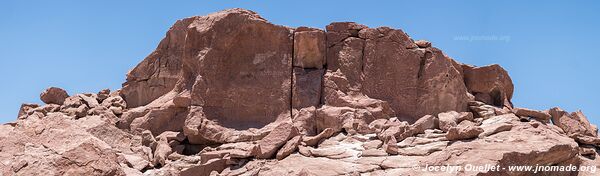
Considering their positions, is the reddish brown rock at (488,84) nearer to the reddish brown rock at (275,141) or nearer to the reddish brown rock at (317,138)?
the reddish brown rock at (317,138)

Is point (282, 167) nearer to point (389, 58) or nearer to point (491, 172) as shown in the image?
point (491, 172)

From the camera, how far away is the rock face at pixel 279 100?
1605 cm

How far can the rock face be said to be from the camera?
16047 millimetres

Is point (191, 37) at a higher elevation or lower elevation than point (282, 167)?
higher

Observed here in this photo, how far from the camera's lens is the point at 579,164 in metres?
14.8

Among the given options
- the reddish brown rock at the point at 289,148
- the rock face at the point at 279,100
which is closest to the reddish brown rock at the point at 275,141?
the rock face at the point at 279,100

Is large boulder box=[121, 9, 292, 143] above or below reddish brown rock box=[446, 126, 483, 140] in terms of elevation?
above

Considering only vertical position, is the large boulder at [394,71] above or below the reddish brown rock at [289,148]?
above

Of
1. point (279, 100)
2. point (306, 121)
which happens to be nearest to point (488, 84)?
point (306, 121)

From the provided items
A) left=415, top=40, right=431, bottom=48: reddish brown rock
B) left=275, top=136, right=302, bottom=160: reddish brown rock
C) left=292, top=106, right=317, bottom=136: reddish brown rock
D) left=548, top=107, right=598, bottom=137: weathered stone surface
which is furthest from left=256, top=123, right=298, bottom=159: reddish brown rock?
left=548, top=107, right=598, bottom=137: weathered stone surface

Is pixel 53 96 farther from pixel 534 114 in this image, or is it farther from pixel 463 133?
pixel 534 114

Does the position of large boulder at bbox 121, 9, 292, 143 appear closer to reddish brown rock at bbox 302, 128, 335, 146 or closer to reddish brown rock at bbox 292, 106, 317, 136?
reddish brown rock at bbox 292, 106, 317, 136

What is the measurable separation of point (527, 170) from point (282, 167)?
5.12 meters

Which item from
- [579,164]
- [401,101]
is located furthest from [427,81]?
[579,164]
